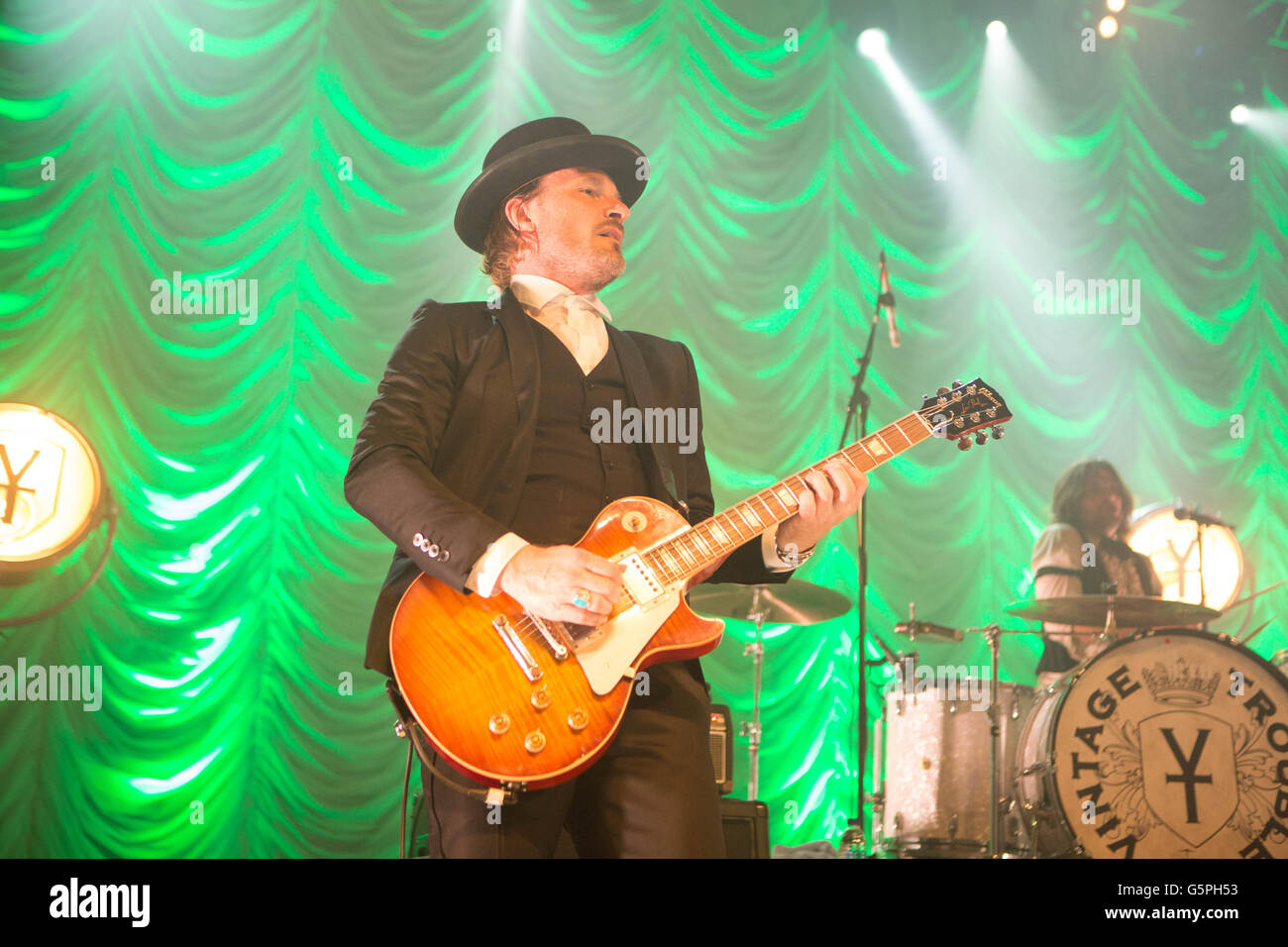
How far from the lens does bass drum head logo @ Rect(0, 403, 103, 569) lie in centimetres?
482

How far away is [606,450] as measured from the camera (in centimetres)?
247

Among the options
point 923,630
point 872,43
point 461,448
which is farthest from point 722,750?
point 872,43

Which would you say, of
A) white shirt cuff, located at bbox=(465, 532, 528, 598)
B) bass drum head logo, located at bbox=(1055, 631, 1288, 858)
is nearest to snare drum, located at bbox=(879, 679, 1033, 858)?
bass drum head logo, located at bbox=(1055, 631, 1288, 858)

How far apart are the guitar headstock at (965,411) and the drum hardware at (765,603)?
1.79m

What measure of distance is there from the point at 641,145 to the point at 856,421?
2.03 metres

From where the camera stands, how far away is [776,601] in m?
4.80

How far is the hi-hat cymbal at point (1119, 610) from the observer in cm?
418

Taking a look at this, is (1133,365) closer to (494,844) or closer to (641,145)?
(641,145)

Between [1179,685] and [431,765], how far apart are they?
315cm

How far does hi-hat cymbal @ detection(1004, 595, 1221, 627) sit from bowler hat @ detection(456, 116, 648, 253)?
91.2 inches

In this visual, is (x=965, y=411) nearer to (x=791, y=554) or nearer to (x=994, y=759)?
(x=791, y=554)

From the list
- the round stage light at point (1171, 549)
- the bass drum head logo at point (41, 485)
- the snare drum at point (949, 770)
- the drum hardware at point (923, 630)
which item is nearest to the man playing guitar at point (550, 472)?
the drum hardware at point (923, 630)

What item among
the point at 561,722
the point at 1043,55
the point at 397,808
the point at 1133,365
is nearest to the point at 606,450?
the point at 561,722

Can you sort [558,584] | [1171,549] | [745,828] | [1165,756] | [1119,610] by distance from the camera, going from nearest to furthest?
[558,584] → [745,828] → [1165,756] → [1119,610] → [1171,549]
